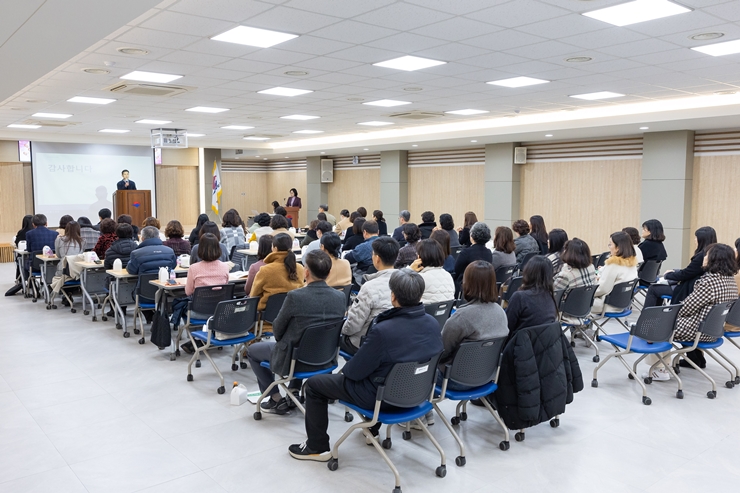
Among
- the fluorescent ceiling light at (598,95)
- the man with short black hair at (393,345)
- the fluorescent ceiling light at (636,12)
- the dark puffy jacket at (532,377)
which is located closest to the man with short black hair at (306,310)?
the man with short black hair at (393,345)

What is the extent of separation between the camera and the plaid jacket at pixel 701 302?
509cm

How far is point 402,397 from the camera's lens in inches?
137

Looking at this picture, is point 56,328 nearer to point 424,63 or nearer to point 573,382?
point 424,63

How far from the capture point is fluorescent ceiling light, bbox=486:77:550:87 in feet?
24.0

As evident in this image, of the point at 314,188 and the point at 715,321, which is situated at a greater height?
the point at 314,188

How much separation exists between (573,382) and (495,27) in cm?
300

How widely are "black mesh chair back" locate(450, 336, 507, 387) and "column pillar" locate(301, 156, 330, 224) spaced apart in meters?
15.9

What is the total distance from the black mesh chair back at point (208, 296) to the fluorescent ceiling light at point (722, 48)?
5149mm

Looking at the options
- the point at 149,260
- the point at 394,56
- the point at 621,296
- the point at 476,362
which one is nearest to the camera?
the point at 476,362

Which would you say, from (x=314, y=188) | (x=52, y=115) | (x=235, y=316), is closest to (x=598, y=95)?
(x=235, y=316)

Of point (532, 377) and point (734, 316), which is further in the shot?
point (734, 316)

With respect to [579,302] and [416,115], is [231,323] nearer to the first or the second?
[579,302]

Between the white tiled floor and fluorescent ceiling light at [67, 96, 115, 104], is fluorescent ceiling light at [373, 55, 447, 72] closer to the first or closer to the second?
the white tiled floor

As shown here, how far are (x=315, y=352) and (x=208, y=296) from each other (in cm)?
181
